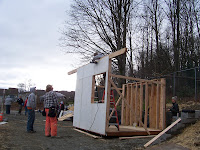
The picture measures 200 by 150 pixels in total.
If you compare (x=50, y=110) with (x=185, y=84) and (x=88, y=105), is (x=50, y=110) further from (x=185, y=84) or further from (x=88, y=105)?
(x=185, y=84)

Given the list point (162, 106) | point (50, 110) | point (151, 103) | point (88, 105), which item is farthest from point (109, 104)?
point (151, 103)

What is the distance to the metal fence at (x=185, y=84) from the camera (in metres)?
11.5

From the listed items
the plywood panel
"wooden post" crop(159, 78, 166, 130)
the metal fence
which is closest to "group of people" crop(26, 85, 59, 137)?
the plywood panel

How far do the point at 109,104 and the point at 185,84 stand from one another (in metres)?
7.82

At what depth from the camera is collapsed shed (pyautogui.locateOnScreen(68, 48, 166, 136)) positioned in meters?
7.03

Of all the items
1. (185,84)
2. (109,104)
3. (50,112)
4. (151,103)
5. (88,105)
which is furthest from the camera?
(185,84)

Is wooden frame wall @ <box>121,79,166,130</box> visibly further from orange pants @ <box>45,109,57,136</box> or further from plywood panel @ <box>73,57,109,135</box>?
orange pants @ <box>45,109,57,136</box>

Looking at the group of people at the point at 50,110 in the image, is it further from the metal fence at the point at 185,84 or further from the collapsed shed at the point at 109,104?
the metal fence at the point at 185,84

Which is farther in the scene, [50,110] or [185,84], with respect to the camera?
[185,84]

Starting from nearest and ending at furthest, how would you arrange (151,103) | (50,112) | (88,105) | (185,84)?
(50,112)
(88,105)
(151,103)
(185,84)

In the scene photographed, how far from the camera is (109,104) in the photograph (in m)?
6.88

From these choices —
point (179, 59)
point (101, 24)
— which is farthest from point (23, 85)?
point (179, 59)

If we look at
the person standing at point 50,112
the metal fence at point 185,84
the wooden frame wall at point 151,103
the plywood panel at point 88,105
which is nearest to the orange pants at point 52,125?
the person standing at point 50,112

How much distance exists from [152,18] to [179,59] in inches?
198
